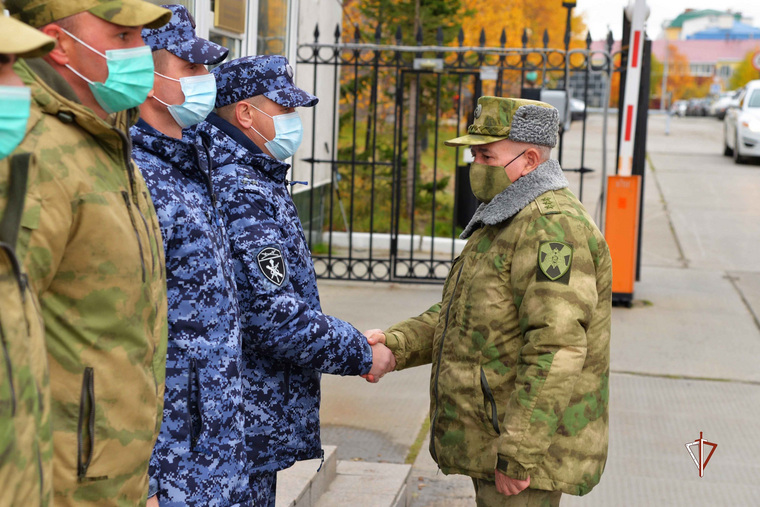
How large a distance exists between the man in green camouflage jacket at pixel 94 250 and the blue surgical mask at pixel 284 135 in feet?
3.25

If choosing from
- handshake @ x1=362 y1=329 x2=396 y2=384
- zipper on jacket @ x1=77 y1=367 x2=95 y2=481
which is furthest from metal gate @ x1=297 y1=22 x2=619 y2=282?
zipper on jacket @ x1=77 y1=367 x2=95 y2=481

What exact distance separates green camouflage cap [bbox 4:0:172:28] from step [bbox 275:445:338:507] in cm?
203

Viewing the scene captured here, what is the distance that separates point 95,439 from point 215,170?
1.18 metres

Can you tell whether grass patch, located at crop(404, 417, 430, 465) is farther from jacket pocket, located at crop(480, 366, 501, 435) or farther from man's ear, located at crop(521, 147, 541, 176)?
man's ear, located at crop(521, 147, 541, 176)

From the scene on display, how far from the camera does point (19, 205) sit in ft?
4.58

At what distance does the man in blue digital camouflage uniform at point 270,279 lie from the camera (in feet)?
8.57

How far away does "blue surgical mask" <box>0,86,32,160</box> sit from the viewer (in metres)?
1.26

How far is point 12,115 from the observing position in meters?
1.27

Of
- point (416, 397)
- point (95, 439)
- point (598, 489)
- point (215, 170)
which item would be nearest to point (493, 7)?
point (416, 397)

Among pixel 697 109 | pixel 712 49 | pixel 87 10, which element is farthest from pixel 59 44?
pixel 712 49

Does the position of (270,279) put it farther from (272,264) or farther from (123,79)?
(123,79)

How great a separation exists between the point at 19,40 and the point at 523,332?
1.65 m

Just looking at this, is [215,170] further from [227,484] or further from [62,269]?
[62,269]

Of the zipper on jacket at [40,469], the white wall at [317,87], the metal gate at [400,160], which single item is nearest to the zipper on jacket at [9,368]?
the zipper on jacket at [40,469]
